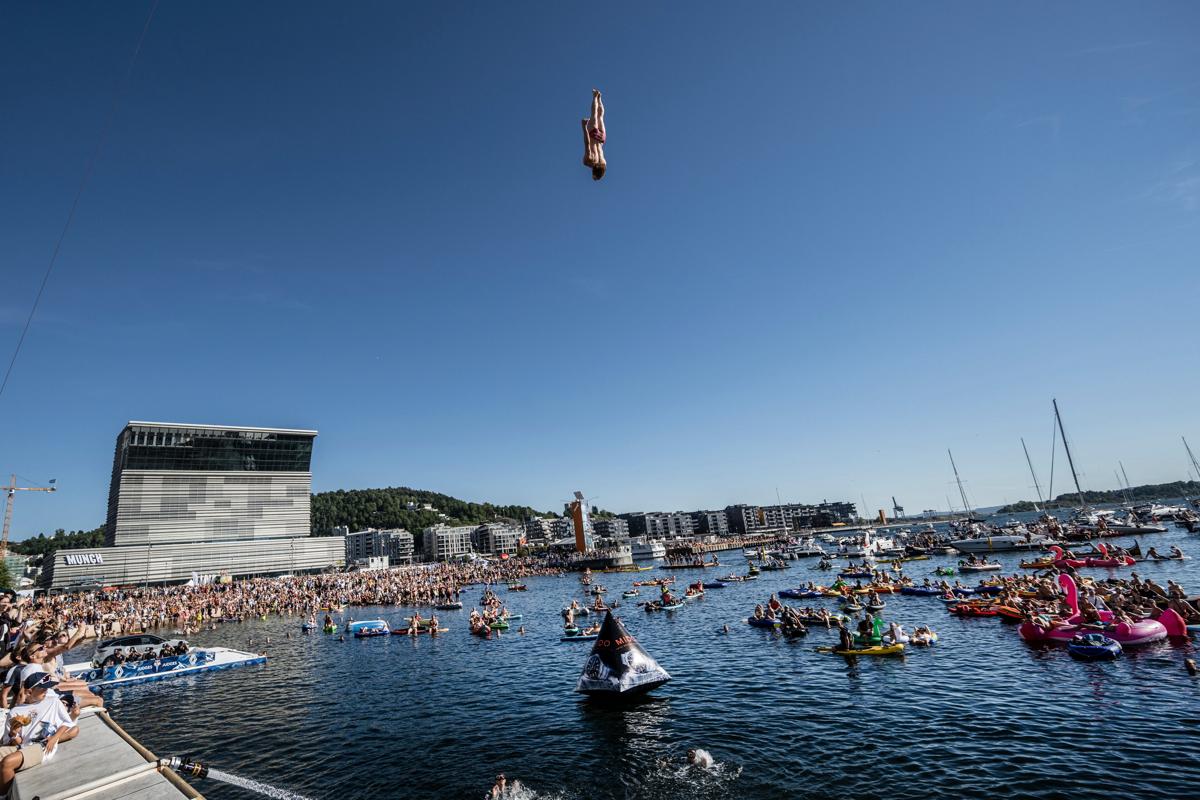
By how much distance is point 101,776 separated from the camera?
37.1 feet

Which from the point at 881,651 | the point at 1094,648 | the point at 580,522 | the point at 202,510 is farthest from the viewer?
the point at 580,522

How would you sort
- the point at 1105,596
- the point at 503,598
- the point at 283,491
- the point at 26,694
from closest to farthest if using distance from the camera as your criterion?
the point at 26,694 → the point at 1105,596 → the point at 503,598 → the point at 283,491

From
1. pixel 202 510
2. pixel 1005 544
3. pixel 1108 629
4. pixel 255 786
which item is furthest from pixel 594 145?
pixel 202 510

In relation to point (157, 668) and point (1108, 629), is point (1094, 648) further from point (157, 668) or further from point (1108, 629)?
point (157, 668)

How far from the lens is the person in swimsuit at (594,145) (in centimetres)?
1169

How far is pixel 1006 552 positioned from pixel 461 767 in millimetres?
90564

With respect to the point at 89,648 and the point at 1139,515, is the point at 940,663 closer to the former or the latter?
the point at 89,648

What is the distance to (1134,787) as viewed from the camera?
13.2m

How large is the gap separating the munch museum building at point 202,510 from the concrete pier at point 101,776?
146 metres

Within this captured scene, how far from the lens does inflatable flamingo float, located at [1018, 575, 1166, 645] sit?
2505 cm

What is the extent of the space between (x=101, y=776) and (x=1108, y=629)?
124ft

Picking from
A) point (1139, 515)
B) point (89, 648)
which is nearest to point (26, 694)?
point (89, 648)

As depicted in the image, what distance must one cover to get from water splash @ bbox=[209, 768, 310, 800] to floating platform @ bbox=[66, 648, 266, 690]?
1996 centimetres

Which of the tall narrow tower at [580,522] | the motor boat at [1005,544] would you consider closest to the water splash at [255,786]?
the motor boat at [1005,544]
